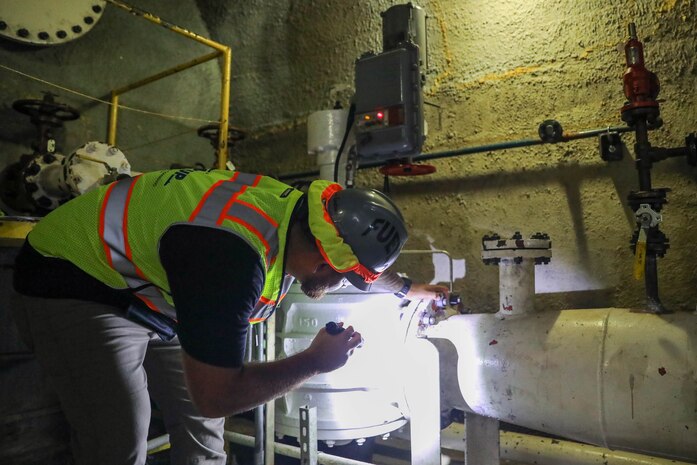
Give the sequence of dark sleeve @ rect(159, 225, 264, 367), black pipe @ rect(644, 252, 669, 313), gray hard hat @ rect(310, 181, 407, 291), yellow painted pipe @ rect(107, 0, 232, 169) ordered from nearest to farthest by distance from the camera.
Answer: dark sleeve @ rect(159, 225, 264, 367) < gray hard hat @ rect(310, 181, 407, 291) < black pipe @ rect(644, 252, 669, 313) < yellow painted pipe @ rect(107, 0, 232, 169)

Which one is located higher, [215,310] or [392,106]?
[392,106]

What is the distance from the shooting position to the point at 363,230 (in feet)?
3.16

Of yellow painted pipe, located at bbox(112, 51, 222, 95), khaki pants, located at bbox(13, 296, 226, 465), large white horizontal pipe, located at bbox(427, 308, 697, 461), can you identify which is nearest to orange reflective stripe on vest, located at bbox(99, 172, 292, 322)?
khaki pants, located at bbox(13, 296, 226, 465)

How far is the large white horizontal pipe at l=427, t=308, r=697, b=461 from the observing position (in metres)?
1.09

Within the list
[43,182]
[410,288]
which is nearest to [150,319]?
[410,288]

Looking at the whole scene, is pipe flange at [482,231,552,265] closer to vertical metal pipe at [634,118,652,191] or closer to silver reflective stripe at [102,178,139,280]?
vertical metal pipe at [634,118,652,191]

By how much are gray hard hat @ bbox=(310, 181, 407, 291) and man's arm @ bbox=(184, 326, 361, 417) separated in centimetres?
17

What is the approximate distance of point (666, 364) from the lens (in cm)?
109

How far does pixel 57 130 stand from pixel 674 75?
266 cm

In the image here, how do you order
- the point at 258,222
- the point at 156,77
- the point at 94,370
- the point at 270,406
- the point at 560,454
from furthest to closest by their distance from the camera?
the point at 156,77, the point at 270,406, the point at 560,454, the point at 94,370, the point at 258,222

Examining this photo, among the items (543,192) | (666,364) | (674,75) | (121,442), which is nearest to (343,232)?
(121,442)

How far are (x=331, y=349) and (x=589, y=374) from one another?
0.67 meters

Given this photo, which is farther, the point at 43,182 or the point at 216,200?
the point at 43,182

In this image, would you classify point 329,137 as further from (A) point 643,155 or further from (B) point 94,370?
(B) point 94,370
